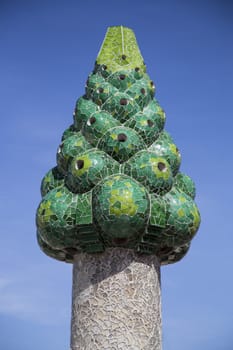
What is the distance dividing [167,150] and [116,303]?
2514 millimetres

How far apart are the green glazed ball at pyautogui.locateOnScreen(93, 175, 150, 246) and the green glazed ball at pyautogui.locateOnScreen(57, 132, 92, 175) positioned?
0.83m

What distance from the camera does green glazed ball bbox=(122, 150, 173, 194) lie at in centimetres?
1045

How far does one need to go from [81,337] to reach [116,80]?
4022 mm

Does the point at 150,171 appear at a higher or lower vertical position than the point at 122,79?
lower

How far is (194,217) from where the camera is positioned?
10.9 m

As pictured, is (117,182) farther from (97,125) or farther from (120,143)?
(97,125)

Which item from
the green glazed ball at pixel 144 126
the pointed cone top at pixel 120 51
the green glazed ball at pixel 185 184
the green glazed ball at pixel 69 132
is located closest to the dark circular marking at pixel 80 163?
the green glazed ball at pixel 69 132

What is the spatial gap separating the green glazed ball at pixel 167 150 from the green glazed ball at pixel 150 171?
29 centimetres

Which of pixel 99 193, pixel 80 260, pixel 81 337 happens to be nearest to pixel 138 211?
pixel 99 193

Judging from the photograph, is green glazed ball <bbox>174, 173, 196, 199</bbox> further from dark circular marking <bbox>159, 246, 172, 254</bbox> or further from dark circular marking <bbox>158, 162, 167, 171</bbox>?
dark circular marking <bbox>159, 246, 172, 254</bbox>

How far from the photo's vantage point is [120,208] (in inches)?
394

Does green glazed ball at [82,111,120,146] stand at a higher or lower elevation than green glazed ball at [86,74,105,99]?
lower

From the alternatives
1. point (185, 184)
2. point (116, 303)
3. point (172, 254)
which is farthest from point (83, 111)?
point (116, 303)

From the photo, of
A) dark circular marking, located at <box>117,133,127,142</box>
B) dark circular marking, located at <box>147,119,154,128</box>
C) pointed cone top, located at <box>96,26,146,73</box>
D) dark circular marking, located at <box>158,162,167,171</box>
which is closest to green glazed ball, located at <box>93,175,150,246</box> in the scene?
Answer: dark circular marking, located at <box>158,162,167,171</box>
